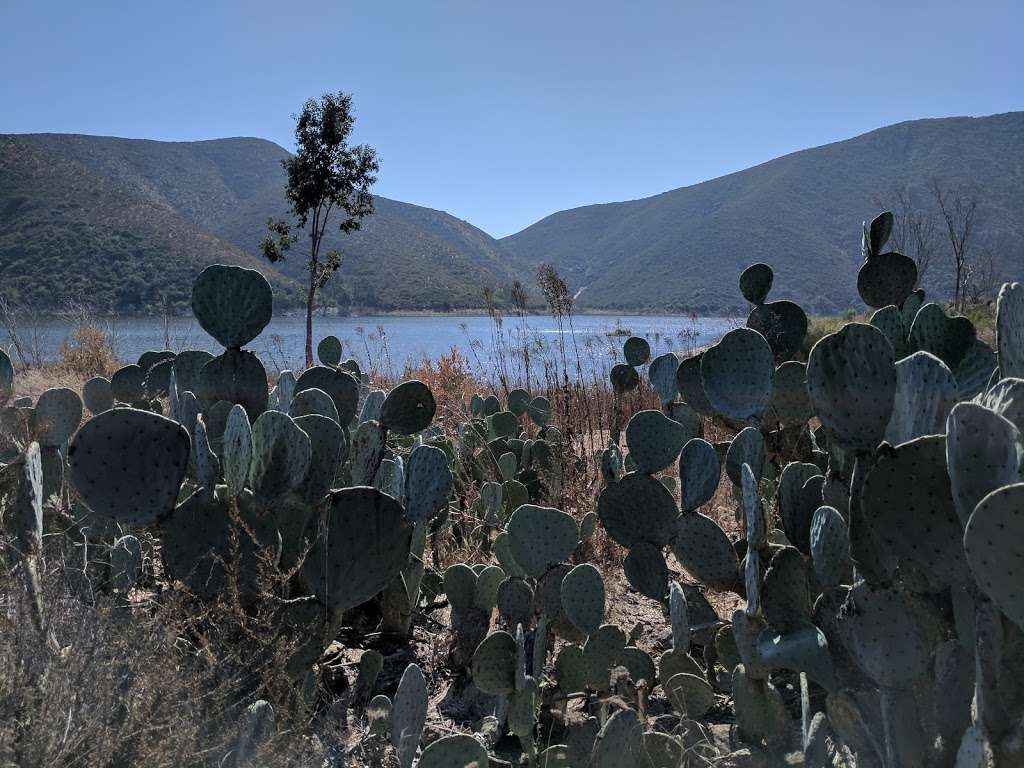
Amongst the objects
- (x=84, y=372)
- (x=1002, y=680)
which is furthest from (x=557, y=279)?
(x=84, y=372)

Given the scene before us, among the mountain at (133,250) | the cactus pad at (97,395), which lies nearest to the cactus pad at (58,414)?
the cactus pad at (97,395)

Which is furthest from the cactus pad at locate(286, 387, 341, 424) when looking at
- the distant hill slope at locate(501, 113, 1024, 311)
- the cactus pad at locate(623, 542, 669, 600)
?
the distant hill slope at locate(501, 113, 1024, 311)

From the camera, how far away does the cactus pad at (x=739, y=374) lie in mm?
2379

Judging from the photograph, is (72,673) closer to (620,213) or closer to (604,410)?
(604,410)

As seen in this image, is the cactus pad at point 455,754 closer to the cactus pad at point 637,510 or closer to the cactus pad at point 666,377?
the cactus pad at point 637,510

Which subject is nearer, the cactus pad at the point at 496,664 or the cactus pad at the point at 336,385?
the cactus pad at the point at 496,664

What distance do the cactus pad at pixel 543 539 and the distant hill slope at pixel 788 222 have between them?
6495 cm

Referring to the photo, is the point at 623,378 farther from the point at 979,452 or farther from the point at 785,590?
the point at 979,452

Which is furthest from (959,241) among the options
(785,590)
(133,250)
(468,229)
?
(468,229)

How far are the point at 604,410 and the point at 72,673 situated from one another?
17.5 feet

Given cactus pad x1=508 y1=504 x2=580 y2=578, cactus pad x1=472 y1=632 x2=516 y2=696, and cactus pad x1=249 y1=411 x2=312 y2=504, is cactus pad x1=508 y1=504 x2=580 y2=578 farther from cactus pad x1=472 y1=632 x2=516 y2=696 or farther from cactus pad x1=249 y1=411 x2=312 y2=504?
cactus pad x1=249 y1=411 x2=312 y2=504

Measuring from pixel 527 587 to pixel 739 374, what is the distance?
98cm

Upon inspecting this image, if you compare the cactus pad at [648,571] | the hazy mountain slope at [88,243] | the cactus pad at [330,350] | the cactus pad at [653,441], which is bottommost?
Answer: the cactus pad at [648,571]

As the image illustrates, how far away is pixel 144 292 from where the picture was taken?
4331cm
